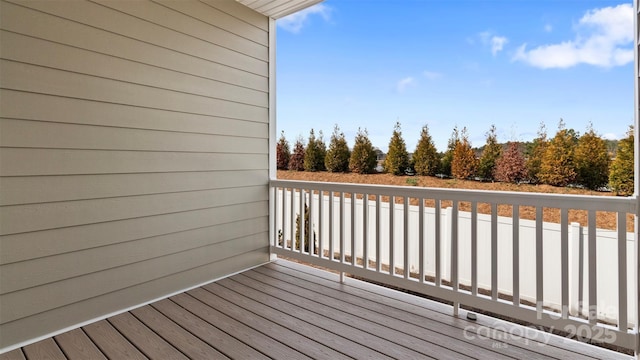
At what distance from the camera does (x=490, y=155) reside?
10.7 ft

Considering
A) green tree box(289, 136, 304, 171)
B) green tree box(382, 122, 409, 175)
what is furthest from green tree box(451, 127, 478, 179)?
green tree box(289, 136, 304, 171)

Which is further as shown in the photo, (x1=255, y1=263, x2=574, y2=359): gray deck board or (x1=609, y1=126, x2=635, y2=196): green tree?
(x1=609, y1=126, x2=635, y2=196): green tree

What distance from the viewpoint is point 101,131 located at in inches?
85.7

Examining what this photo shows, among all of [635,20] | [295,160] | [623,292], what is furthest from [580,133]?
[295,160]

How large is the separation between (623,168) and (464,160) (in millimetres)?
1217

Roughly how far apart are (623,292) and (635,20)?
1488mm

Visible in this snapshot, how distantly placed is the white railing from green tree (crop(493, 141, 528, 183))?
1.15 feet

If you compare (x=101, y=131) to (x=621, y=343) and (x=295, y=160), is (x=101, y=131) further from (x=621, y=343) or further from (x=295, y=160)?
(x=621, y=343)

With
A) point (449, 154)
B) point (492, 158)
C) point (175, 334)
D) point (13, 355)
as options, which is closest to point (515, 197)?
point (492, 158)

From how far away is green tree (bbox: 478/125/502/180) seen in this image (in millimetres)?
3219

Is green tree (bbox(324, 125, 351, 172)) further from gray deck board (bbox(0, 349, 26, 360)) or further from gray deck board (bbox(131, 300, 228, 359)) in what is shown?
gray deck board (bbox(0, 349, 26, 360))

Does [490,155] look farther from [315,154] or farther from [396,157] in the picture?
[315,154]

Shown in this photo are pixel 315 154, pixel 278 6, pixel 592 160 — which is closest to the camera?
pixel 592 160

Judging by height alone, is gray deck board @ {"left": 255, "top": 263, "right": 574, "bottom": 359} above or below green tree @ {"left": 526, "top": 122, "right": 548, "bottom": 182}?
below
